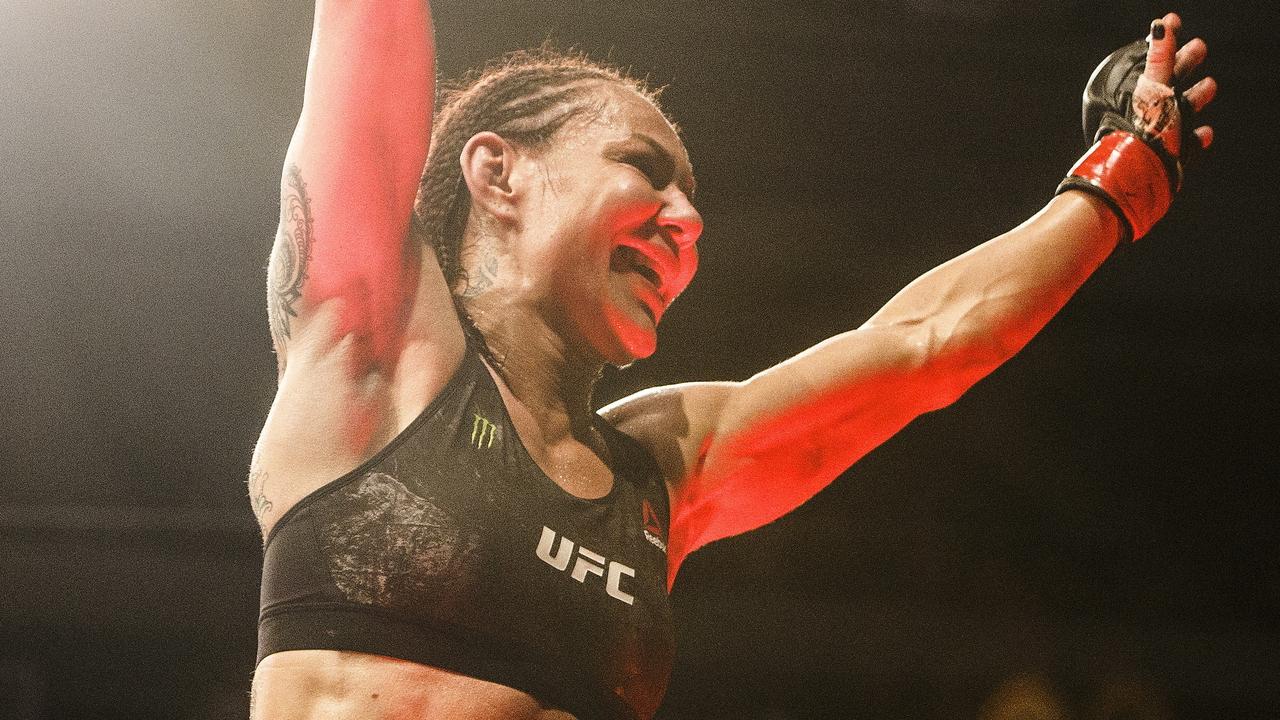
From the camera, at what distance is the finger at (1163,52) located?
2248 millimetres

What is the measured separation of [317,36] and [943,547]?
141 cm

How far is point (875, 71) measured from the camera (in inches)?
96.0

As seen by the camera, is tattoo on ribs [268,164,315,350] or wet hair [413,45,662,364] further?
wet hair [413,45,662,364]

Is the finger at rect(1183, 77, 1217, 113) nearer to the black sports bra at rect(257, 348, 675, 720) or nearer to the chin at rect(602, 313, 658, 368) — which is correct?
the chin at rect(602, 313, 658, 368)

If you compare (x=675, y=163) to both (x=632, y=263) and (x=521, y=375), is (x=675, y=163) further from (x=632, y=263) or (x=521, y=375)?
(x=521, y=375)

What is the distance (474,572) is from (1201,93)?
5.20 ft

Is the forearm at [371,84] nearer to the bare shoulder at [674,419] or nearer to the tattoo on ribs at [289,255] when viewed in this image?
the tattoo on ribs at [289,255]

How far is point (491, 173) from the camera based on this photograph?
2012 mm

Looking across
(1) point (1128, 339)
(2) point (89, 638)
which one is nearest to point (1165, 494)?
(1) point (1128, 339)

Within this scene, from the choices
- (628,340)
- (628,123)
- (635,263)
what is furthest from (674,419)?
(628,123)

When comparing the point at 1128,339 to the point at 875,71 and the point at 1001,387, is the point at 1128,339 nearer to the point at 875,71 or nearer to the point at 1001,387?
the point at 1001,387

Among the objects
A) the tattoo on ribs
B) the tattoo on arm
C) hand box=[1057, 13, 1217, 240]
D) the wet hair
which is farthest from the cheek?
hand box=[1057, 13, 1217, 240]

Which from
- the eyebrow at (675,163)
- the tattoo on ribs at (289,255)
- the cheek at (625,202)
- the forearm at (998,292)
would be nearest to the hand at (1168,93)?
the forearm at (998,292)

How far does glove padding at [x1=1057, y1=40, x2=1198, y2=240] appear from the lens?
7.34ft
